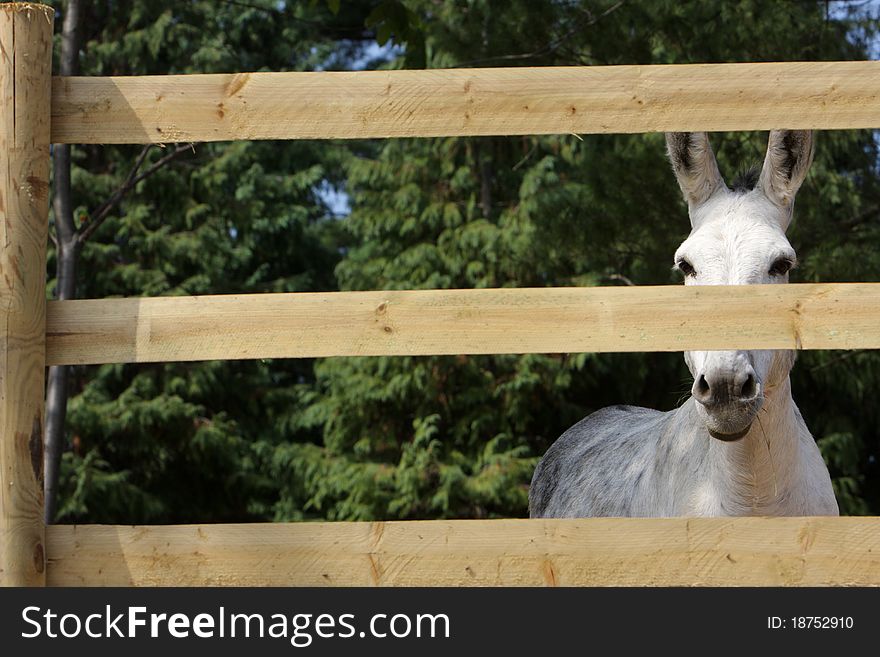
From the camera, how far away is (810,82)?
240 centimetres

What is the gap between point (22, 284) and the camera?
7.82 ft

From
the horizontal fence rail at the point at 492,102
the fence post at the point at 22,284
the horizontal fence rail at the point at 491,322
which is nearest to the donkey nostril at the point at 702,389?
the horizontal fence rail at the point at 491,322

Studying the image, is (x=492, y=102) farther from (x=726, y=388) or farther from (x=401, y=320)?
(x=726, y=388)

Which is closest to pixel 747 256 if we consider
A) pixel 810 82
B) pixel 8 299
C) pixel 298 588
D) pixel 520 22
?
pixel 810 82

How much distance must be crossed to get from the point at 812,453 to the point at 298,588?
1835 mm

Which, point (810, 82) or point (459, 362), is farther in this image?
point (459, 362)

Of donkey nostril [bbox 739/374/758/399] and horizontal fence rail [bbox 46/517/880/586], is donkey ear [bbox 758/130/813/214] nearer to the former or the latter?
donkey nostril [bbox 739/374/758/399]

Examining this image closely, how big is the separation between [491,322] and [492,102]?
48 cm

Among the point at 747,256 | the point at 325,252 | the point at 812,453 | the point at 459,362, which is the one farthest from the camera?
the point at 325,252

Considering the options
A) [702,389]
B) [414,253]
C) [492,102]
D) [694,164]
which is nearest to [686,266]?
[694,164]

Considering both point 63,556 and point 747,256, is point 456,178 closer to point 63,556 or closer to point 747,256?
point 747,256

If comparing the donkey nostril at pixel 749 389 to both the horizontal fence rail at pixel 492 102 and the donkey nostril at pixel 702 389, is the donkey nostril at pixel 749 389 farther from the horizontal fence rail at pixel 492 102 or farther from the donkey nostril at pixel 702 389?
the horizontal fence rail at pixel 492 102

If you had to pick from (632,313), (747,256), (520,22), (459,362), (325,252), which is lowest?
(632,313)

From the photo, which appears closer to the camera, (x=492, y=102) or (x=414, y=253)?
(x=492, y=102)
